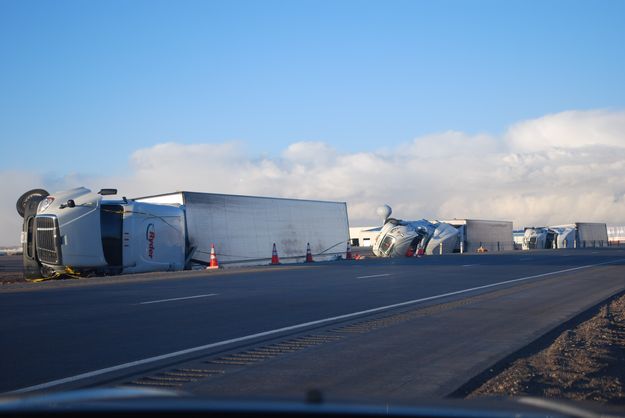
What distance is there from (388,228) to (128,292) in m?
31.9

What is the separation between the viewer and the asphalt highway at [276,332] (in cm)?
745

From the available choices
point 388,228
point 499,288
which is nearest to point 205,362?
point 499,288

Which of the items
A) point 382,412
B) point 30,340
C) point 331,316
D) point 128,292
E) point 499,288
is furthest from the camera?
point 499,288

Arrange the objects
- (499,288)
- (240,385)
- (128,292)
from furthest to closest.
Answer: (499,288), (128,292), (240,385)

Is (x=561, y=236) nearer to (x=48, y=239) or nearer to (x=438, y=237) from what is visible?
(x=438, y=237)

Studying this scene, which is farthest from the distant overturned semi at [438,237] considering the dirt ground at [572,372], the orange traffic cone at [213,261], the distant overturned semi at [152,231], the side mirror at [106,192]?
the dirt ground at [572,372]

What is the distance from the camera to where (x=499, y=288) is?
19.5 metres

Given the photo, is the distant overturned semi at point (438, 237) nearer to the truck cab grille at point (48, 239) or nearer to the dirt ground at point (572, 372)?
the truck cab grille at point (48, 239)

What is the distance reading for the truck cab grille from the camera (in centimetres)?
2400

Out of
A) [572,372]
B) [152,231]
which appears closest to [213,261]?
[152,231]

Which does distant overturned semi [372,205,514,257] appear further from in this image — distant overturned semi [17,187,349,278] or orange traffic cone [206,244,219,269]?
orange traffic cone [206,244,219,269]

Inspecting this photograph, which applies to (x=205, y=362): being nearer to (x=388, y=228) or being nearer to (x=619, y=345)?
(x=619, y=345)

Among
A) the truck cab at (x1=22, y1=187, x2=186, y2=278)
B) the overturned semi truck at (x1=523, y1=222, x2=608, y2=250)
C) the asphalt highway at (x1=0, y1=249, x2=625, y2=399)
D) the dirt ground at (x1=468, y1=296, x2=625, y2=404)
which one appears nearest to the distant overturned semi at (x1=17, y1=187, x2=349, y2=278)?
the truck cab at (x1=22, y1=187, x2=186, y2=278)

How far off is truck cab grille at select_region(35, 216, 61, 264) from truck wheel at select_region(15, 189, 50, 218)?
4.66 feet
